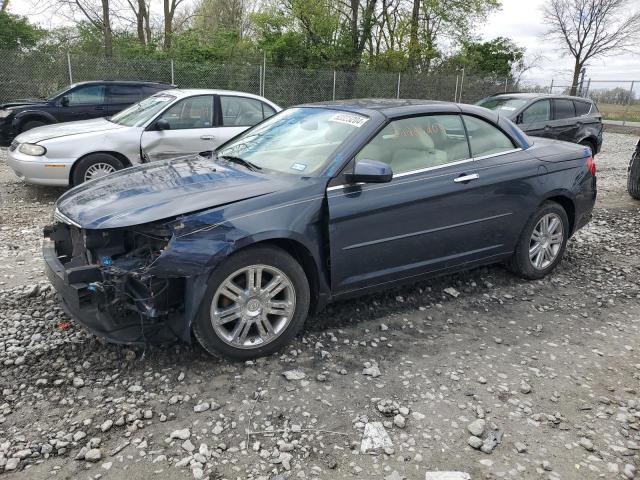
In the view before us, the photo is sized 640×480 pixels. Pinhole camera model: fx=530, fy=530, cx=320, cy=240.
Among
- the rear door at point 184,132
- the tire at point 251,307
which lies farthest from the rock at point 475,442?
the rear door at point 184,132

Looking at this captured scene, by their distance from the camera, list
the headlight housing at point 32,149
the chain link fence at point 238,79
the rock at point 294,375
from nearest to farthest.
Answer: the rock at point 294,375 → the headlight housing at point 32,149 → the chain link fence at point 238,79

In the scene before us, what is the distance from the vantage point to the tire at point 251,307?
3.21 m

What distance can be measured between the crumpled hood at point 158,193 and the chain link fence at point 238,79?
44.8 ft

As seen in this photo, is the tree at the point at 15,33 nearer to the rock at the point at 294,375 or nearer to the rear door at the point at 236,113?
the rear door at the point at 236,113

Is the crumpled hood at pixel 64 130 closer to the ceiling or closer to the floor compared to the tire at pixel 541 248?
closer to the ceiling

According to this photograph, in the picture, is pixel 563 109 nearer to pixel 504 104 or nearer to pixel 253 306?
pixel 504 104

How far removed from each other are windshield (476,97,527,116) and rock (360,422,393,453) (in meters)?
8.39

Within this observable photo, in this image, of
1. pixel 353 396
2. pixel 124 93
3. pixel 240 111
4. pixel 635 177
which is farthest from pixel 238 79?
pixel 353 396

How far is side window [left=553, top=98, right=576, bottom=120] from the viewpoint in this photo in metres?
10.6

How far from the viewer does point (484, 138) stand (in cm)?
453

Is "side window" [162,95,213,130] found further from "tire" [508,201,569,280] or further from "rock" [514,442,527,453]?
"rock" [514,442,527,453]

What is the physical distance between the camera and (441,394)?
125 inches

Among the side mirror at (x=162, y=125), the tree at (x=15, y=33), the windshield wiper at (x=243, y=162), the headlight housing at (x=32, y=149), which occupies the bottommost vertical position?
the headlight housing at (x=32, y=149)

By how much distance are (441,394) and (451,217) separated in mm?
1522
